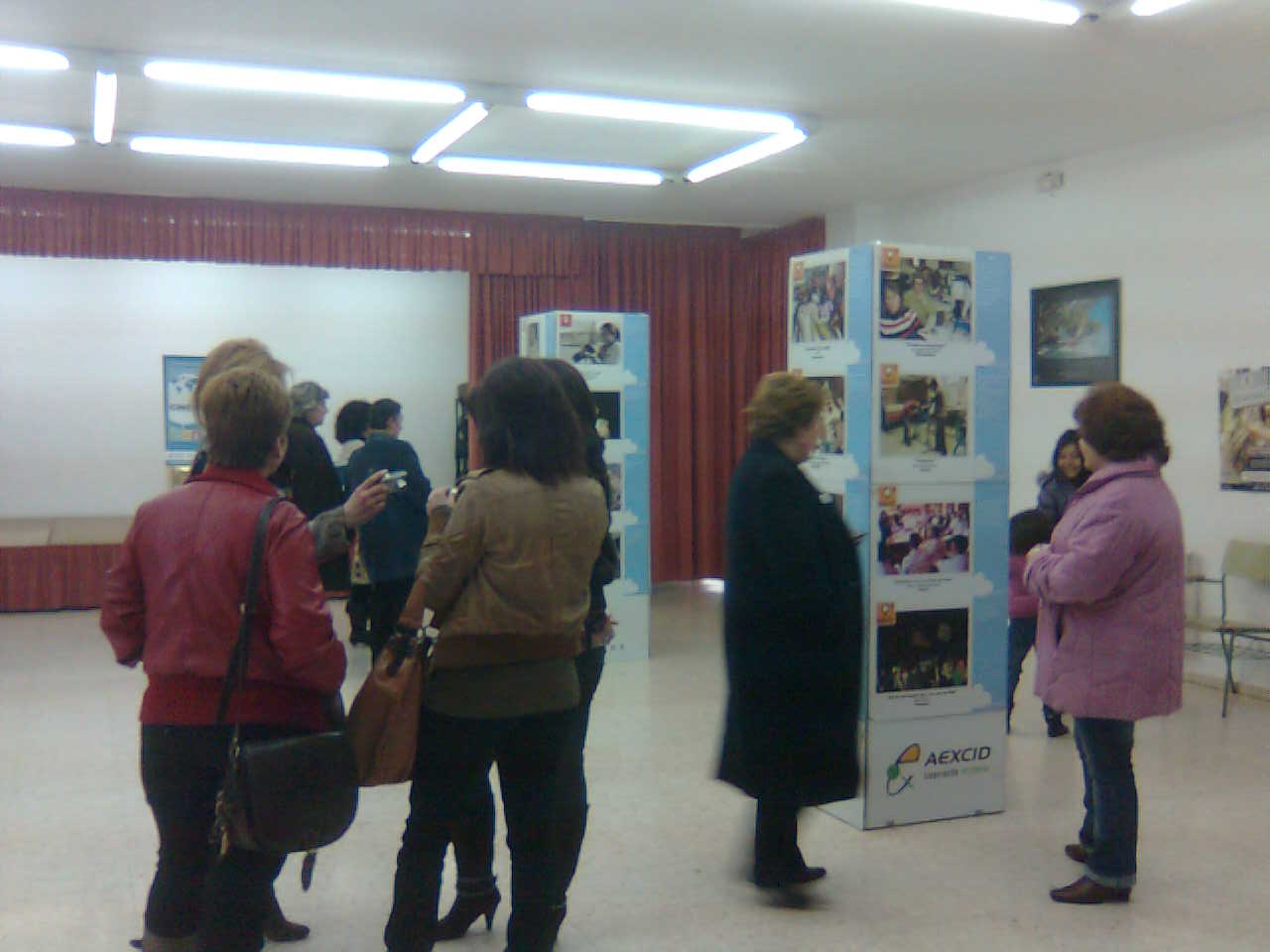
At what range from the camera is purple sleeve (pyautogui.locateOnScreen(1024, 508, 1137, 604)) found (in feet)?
11.3

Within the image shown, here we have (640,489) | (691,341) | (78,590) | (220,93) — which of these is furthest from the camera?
(691,341)

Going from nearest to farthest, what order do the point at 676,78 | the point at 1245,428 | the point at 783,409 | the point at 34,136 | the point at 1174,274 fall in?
the point at 783,409 < the point at 676,78 < the point at 1245,428 < the point at 34,136 < the point at 1174,274

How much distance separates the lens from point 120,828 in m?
4.34

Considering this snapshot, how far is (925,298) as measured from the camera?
14.0 feet

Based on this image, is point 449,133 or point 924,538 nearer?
point 924,538

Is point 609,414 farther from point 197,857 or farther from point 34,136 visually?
point 197,857

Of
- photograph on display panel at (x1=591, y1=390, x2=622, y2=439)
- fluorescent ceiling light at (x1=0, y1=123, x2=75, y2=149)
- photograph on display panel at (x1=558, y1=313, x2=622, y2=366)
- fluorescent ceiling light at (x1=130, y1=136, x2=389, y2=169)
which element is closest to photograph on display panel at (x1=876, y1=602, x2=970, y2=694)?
photograph on display panel at (x1=591, y1=390, x2=622, y2=439)

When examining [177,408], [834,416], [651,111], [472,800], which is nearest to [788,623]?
[472,800]

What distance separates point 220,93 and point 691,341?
5443mm

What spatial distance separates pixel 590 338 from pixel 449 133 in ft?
4.67

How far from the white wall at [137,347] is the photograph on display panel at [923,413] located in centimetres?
745

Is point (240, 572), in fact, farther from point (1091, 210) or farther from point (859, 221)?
point (859, 221)

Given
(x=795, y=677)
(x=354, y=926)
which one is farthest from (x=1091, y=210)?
(x=354, y=926)

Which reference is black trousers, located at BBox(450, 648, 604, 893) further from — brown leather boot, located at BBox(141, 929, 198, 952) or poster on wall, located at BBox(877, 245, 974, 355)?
poster on wall, located at BBox(877, 245, 974, 355)
